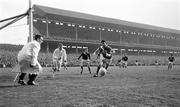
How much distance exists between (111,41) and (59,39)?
13.4 m

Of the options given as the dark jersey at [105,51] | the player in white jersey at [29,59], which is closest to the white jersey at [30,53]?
the player in white jersey at [29,59]

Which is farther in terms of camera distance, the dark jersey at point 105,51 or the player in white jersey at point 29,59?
the dark jersey at point 105,51

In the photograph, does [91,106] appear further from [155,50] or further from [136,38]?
[155,50]

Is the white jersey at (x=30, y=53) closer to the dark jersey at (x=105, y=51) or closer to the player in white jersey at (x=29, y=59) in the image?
the player in white jersey at (x=29, y=59)

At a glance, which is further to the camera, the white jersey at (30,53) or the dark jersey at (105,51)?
the dark jersey at (105,51)

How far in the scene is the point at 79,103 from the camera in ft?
15.8

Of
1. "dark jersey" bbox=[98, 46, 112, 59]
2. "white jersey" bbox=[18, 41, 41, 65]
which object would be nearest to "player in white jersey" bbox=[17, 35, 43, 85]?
"white jersey" bbox=[18, 41, 41, 65]

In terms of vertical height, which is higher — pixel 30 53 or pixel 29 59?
pixel 30 53

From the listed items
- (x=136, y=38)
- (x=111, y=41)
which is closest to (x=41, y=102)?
(x=111, y=41)

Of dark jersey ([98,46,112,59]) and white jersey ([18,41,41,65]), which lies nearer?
white jersey ([18,41,41,65])

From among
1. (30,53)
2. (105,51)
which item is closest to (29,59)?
(30,53)

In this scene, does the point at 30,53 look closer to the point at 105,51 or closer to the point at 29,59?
the point at 29,59

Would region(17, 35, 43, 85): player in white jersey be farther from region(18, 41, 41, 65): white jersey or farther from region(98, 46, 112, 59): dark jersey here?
region(98, 46, 112, 59): dark jersey

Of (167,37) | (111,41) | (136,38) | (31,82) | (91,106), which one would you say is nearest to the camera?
(91,106)
